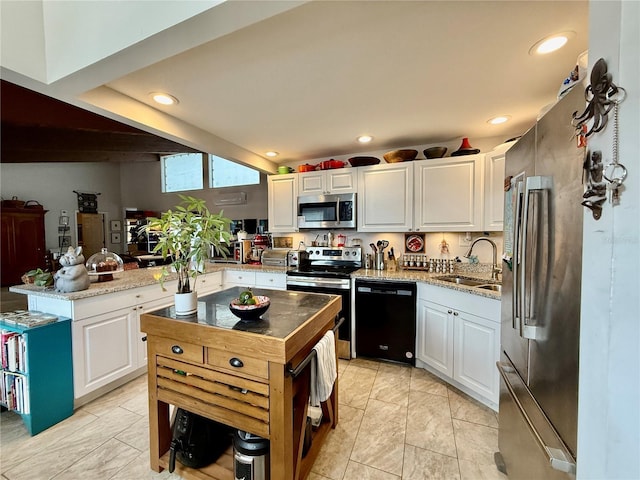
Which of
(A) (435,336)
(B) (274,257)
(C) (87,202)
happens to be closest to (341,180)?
(B) (274,257)

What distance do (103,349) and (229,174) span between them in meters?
4.01

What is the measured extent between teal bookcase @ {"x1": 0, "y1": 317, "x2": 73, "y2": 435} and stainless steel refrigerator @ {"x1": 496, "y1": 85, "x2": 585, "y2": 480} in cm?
292

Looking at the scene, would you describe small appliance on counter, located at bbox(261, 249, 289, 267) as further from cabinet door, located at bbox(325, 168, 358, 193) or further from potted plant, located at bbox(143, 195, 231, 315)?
potted plant, located at bbox(143, 195, 231, 315)

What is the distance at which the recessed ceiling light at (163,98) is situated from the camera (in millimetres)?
2000

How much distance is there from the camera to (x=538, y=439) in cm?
→ 101

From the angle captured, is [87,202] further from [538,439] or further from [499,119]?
[538,439]

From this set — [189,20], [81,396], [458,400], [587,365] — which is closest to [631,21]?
[587,365]

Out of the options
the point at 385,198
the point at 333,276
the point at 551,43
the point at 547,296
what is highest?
the point at 551,43

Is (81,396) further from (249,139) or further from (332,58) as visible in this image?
(332,58)

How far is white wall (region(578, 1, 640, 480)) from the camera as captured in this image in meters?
0.59

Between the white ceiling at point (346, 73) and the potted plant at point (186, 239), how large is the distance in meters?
0.84

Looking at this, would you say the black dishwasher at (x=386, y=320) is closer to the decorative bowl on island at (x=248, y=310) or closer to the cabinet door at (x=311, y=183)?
the cabinet door at (x=311, y=183)

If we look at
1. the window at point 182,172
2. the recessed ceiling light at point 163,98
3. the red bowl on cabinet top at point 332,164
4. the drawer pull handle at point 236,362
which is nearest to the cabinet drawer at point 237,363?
the drawer pull handle at point 236,362

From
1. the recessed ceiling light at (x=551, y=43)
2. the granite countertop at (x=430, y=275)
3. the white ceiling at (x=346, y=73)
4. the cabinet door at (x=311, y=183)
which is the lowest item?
the granite countertop at (x=430, y=275)
